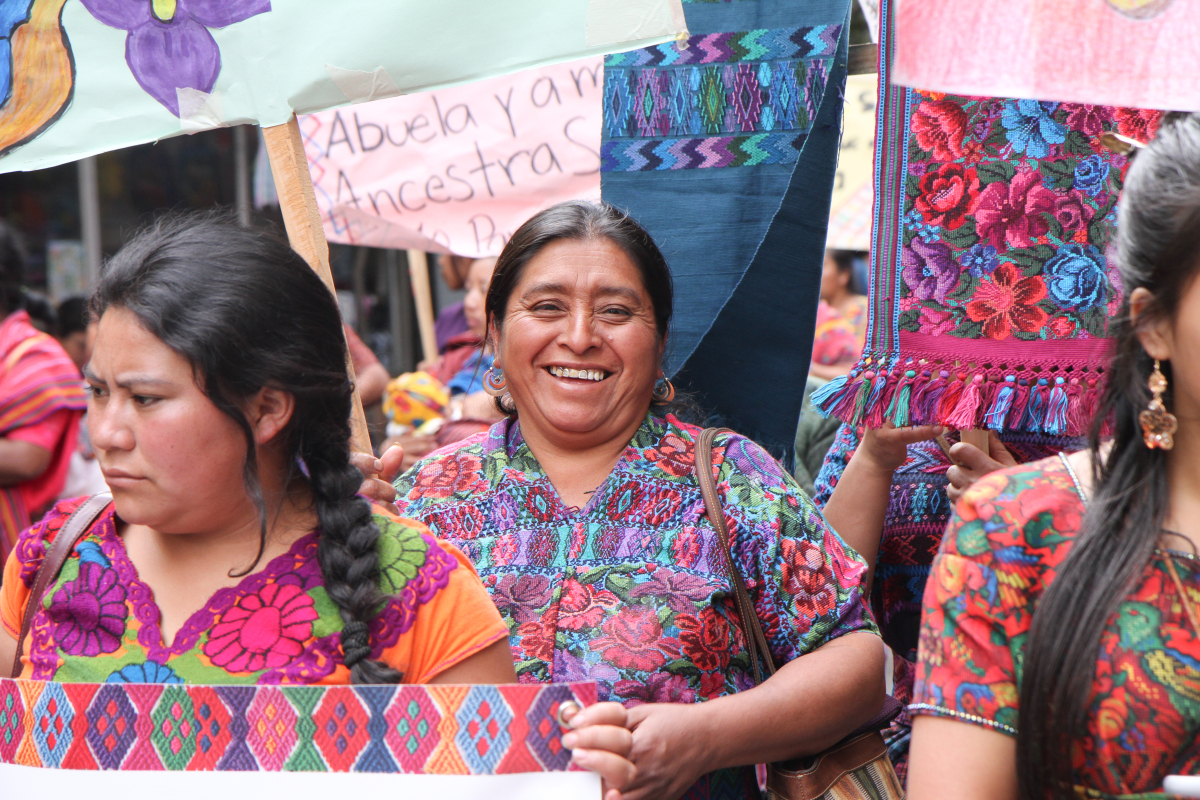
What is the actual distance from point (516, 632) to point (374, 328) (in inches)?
294

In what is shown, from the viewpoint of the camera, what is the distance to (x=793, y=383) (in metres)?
2.81

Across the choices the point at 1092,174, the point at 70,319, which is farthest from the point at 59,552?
the point at 70,319

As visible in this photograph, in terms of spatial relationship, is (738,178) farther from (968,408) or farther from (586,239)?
(968,408)

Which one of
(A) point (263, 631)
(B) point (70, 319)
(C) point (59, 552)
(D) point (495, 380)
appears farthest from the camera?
(B) point (70, 319)

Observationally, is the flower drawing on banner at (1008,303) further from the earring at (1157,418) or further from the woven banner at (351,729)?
the woven banner at (351,729)

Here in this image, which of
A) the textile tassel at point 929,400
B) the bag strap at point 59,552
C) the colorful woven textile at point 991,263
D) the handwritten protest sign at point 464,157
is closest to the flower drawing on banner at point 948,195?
the colorful woven textile at point 991,263

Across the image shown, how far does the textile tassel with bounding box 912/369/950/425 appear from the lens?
2.34 meters

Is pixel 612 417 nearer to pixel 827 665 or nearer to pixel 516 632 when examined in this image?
pixel 516 632

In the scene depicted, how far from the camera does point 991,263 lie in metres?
2.35

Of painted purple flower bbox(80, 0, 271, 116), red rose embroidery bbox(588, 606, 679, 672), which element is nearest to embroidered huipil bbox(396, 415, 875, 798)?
red rose embroidery bbox(588, 606, 679, 672)

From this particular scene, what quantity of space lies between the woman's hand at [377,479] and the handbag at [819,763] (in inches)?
23.8

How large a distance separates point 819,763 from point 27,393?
9.52 feet

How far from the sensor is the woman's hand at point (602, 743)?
1.58 metres

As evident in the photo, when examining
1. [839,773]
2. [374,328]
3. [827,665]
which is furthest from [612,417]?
[374,328]
